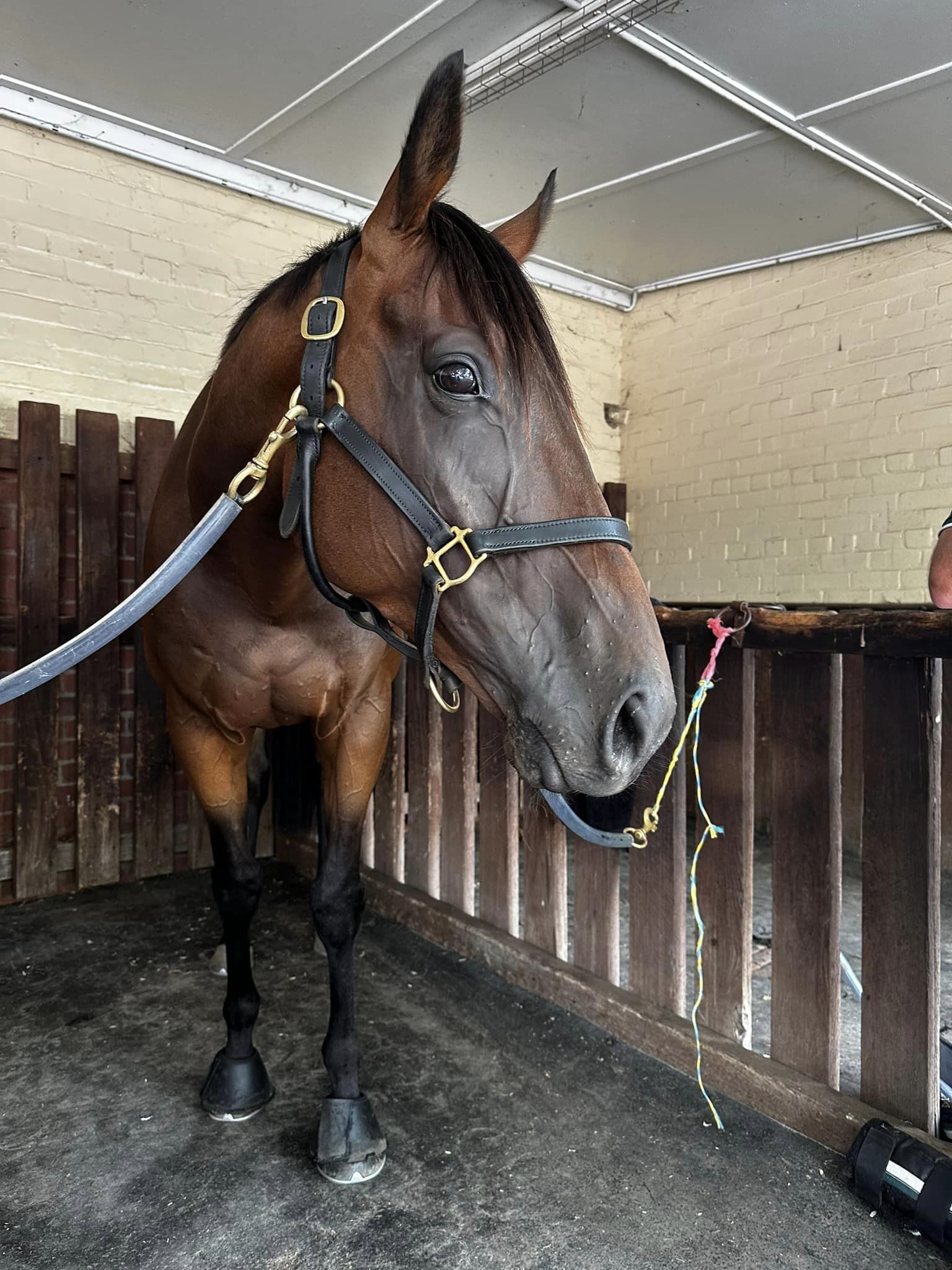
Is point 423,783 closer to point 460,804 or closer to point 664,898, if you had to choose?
point 460,804

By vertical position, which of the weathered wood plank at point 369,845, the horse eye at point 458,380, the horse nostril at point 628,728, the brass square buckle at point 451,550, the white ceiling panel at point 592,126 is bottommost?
the weathered wood plank at point 369,845

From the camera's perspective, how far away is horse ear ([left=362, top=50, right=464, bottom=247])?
1085mm

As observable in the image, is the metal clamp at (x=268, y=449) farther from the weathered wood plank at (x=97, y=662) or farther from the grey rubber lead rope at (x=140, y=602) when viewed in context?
the weathered wood plank at (x=97, y=662)

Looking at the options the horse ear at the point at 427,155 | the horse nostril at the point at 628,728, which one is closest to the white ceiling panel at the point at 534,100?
the horse ear at the point at 427,155

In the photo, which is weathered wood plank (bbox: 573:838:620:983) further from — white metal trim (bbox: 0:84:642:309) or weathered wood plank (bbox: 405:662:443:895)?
white metal trim (bbox: 0:84:642:309)

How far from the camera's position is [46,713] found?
3.46 meters

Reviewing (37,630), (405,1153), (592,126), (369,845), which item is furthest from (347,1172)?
(592,126)

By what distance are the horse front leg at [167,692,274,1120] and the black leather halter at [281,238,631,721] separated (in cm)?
84

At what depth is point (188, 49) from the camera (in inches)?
120

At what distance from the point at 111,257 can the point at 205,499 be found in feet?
8.98

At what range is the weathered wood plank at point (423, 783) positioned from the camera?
3.03 metres

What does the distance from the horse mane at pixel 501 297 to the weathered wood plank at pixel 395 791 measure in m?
2.10

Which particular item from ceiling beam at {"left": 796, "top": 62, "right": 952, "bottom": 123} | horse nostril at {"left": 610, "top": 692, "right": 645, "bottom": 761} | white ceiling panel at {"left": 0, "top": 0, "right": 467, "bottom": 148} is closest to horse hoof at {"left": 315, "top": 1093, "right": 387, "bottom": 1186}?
horse nostril at {"left": 610, "top": 692, "right": 645, "bottom": 761}

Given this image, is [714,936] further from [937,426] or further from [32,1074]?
[937,426]
